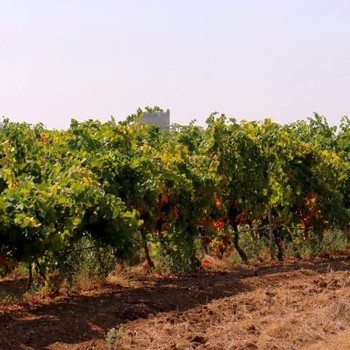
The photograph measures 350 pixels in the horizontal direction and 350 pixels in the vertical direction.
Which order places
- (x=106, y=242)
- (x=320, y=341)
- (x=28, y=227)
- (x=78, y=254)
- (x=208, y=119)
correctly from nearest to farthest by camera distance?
(x=320, y=341), (x=28, y=227), (x=106, y=242), (x=78, y=254), (x=208, y=119)

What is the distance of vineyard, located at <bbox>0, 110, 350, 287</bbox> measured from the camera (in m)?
8.12

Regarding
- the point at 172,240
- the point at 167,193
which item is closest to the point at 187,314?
the point at 167,193

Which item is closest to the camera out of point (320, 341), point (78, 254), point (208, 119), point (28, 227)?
point (320, 341)

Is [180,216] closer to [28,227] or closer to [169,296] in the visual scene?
[169,296]

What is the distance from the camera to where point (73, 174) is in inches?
335

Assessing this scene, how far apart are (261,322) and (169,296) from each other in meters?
1.75

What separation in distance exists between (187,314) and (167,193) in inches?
120

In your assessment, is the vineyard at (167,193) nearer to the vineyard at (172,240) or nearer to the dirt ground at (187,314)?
the vineyard at (172,240)

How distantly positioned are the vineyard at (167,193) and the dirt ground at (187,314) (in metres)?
0.56

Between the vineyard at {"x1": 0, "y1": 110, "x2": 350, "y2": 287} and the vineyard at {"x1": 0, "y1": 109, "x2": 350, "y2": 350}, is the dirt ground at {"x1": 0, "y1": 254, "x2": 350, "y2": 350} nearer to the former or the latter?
the vineyard at {"x1": 0, "y1": 109, "x2": 350, "y2": 350}

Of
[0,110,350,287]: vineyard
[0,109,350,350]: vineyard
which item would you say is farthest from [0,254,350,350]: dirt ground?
[0,110,350,287]: vineyard

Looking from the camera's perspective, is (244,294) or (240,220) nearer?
(244,294)

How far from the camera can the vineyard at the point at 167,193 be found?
8.12 metres

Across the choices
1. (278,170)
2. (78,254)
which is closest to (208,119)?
(278,170)
